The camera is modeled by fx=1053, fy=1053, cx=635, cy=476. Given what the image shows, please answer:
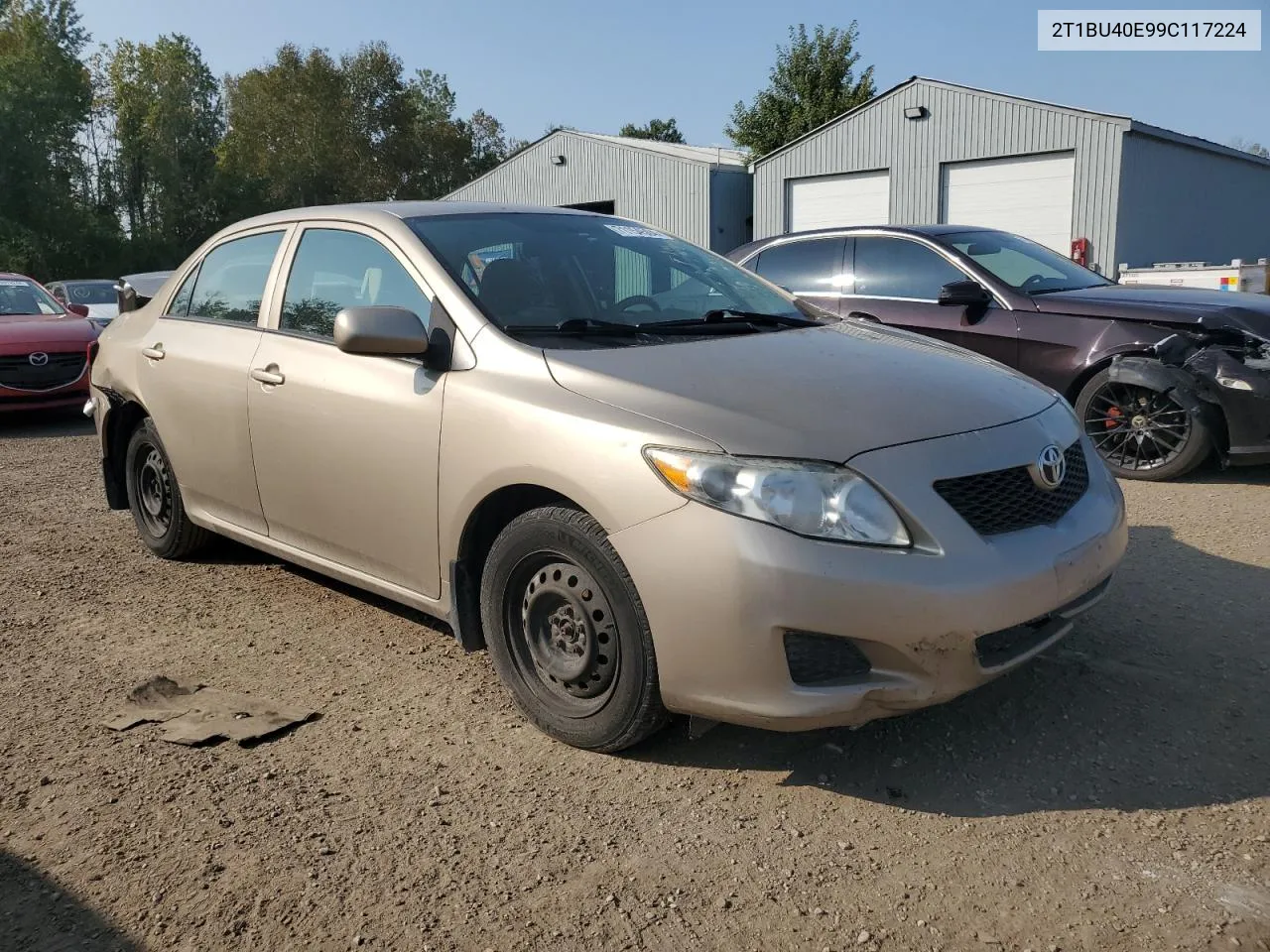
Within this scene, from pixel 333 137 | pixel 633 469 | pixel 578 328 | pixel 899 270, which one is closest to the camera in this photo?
pixel 633 469

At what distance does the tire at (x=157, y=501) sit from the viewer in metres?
5.02

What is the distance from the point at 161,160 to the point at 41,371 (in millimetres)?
48144

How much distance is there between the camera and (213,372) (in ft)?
14.5

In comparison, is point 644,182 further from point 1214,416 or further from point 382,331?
point 382,331

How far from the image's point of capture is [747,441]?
2.75 m

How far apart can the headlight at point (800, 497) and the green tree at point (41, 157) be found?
4647 centimetres

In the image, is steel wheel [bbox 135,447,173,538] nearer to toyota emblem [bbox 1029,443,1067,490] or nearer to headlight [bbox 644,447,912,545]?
headlight [bbox 644,447,912,545]

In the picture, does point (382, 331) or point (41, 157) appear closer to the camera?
point (382, 331)

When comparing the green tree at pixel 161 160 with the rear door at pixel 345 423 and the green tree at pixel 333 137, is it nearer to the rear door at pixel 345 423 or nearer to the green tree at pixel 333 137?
the green tree at pixel 333 137

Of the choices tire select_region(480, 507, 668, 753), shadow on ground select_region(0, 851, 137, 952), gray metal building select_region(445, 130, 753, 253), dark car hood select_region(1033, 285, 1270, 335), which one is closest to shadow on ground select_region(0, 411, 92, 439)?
tire select_region(480, 507, 668, 753)

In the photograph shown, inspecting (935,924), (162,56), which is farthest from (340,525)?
(162,56)

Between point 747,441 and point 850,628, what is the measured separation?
0.55 m

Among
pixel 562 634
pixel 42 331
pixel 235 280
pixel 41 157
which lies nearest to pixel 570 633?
pixel 562 634

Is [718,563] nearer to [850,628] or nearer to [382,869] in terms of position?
[850,628]
